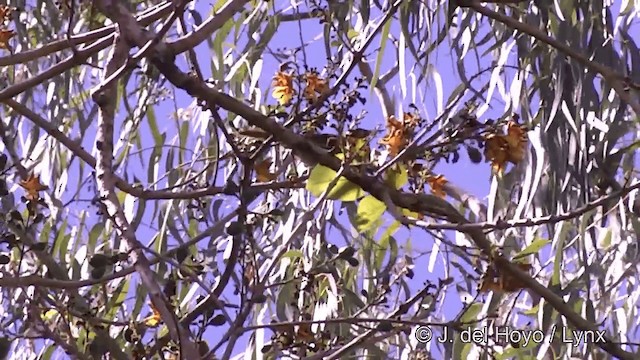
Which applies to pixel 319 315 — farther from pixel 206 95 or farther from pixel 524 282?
pixel 206 95

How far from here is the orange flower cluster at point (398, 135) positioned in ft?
3.76

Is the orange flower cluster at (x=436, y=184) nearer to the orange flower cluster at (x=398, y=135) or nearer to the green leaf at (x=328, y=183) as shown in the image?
the orange flower cluster at (x=398, y=135)

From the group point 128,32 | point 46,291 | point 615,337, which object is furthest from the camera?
point 615,337

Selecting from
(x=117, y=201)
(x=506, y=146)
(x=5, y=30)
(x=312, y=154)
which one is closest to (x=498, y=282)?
(x=506, y=146)

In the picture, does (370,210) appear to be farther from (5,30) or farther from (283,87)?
(5,30)

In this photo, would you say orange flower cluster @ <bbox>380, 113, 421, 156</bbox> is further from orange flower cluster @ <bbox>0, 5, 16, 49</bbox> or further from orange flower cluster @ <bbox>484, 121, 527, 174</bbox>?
orange flower cluster @ <bbox>0, 5, 16, 49</bbox>

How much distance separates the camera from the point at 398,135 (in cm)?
115

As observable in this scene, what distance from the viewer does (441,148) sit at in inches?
41.3

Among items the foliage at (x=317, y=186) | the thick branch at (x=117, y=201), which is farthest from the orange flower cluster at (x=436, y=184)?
the thick branch at (x=117, y=201)

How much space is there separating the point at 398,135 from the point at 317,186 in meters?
0.14

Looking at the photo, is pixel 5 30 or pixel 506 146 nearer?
pixel 506 146

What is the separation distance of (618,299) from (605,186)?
50cm

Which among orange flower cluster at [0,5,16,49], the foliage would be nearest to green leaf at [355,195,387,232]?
the foliage

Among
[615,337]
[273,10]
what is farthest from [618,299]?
[273,10]
